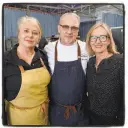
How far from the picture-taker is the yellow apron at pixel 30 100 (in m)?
1.54

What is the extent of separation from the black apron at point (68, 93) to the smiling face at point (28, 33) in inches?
7.3

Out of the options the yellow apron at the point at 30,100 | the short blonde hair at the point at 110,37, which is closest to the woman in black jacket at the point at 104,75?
the short blonde hair at the point at 110,37

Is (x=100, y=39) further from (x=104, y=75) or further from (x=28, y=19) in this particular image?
(x=28, y=19)

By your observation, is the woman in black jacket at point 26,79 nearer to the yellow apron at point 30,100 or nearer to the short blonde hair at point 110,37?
the yellow apron at point 30,100

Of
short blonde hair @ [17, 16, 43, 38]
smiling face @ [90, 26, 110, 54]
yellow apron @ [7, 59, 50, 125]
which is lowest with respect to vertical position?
yellow apron @ [7, 59, 50, 125]

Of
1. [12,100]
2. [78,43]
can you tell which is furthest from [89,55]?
[12,100]

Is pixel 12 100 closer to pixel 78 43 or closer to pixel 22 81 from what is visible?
pixel 22 81

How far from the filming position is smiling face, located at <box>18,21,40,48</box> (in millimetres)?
1528

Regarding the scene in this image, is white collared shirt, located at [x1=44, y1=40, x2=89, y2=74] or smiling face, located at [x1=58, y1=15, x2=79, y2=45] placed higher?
smiling face, located at [x1=58, y1=15, x2=79, y2=45]

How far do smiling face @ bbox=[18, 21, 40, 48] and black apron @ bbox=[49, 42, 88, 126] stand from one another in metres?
0.19

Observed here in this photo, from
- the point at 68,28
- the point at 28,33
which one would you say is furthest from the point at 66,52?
the point at 28,33

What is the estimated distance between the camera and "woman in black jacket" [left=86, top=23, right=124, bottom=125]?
1546 millimetres

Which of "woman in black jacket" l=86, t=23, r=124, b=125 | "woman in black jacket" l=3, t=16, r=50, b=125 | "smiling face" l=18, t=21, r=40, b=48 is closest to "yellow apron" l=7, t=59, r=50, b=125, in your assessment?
"woman in black jacket" l=3, t=16, r=50, b=125

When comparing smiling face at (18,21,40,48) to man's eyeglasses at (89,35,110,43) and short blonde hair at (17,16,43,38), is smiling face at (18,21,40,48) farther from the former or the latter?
man's eyeglasses at (89,35,110,43)
